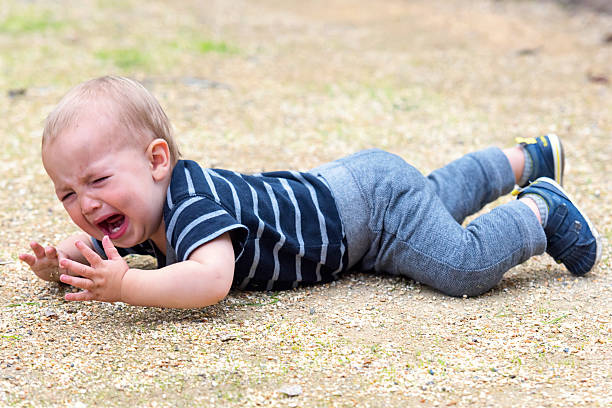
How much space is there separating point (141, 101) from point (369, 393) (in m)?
1.20

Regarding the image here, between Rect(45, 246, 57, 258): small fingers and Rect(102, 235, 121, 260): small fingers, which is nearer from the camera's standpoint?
Rect(102, 235, 121, 260): small fingers

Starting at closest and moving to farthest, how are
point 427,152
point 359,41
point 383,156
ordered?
1. point 383,156
2. point 427,152
3. point 359,41

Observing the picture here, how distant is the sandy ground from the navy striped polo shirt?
0.11m

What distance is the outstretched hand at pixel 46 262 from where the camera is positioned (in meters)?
2.65

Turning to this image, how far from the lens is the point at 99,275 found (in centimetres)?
230

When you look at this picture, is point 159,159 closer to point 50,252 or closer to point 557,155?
point 50,252

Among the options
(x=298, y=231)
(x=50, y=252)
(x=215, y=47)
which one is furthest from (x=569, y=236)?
(x=215, y=47)

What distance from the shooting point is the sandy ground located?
2148mm

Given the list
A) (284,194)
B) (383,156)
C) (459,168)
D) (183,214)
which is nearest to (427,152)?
(459,168)

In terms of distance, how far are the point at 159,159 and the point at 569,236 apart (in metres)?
1.59

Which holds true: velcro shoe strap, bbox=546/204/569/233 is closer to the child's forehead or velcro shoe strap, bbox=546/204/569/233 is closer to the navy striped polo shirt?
the navy striped polo shirt

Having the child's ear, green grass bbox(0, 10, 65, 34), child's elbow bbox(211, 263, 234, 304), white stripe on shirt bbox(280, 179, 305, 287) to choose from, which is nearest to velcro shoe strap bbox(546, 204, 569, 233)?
white stripe on shirt bbox(280, 179, 305, 287)

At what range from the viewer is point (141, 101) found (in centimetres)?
247

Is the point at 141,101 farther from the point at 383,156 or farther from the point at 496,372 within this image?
the point at 496,372
